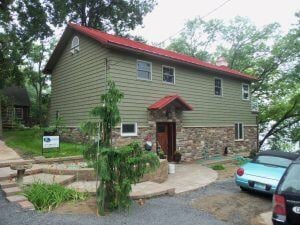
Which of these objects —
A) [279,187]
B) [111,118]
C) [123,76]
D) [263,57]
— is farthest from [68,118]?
[263,57]

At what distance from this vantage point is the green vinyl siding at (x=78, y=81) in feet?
46.4

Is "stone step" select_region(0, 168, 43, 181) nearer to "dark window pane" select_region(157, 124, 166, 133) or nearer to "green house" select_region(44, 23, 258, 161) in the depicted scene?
"green house" select_region(44, 23, 258, 161)

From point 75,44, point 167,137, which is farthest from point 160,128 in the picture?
point 75,44

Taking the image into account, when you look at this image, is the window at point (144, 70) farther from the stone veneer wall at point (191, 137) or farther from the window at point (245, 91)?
the window at point (245, 91)

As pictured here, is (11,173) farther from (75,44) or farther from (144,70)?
(75,44)

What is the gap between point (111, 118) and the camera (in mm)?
6781

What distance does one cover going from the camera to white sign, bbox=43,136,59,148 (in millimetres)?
11656

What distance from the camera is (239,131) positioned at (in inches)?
837

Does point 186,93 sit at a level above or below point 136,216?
above

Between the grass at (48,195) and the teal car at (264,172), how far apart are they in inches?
200

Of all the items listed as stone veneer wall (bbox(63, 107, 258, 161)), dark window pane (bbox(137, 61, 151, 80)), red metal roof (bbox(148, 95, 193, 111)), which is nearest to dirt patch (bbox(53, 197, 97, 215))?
stone veneer wall (bbox(63, 107, 258, 161))

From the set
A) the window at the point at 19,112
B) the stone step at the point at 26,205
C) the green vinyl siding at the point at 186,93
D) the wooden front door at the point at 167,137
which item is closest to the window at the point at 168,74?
the green vinyl siding at the point at 186,93

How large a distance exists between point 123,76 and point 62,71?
5659 mm

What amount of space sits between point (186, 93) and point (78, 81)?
20.0 feet
